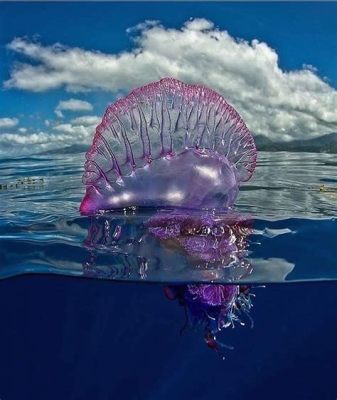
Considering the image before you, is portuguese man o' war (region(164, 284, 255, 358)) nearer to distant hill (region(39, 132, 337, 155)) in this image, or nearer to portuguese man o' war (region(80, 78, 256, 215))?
portuguese man o' war (region(80, 78, 256, 215))

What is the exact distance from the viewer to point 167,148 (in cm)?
332

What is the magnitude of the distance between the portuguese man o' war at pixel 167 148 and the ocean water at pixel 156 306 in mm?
198

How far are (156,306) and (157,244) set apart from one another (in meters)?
0.75

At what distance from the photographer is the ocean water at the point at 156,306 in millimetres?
3754

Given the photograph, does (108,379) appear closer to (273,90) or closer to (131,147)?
(131,147)

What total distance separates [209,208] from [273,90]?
8.33 ft

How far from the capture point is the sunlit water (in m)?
3.79

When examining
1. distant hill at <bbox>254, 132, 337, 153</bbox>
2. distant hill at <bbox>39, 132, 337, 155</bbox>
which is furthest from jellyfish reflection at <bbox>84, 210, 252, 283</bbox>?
distant hill at <bbox>254, 132, 337, 153</bbox>

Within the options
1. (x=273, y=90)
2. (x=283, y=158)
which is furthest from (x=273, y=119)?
(x=283, y=158)

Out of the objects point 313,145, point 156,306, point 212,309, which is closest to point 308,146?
point 313,145

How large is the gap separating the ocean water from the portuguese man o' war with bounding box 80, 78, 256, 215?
20 cm

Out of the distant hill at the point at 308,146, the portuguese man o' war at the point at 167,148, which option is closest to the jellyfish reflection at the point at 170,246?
the portuguese man o' war at the point at 167,148

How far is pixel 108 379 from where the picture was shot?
3760 millimetres

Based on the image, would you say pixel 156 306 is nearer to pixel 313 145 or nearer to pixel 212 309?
pixel 212 309
